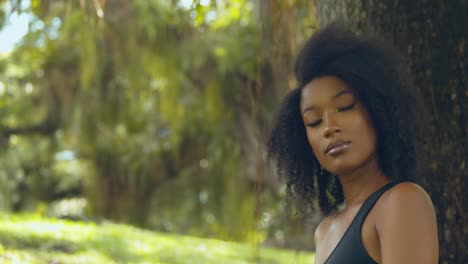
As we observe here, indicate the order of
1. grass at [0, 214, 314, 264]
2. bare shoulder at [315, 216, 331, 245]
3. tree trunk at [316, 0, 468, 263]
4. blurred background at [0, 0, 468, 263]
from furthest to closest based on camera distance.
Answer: blurred background at [0, 0, 468, 263] < grass at [0, 214, 314, 264] < tree trunk at [316, 0, 468, 263] < bare shoulder at [315, 216, 331, 245]

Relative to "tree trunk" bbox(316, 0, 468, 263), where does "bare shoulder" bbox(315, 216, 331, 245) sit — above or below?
below

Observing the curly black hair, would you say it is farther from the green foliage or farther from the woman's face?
the green foliage

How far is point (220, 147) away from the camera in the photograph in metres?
10.4

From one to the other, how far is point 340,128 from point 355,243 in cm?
33

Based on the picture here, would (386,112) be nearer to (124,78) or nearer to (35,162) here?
(124,78)

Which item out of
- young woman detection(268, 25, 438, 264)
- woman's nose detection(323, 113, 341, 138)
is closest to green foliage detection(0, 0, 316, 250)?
young woman detection(268, 25, 438, 264)

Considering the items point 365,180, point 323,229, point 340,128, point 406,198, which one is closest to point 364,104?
point 340,128

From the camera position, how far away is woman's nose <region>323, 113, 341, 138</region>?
2266mm

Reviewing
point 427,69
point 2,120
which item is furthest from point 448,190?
point 2,120

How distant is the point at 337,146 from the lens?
2271mm

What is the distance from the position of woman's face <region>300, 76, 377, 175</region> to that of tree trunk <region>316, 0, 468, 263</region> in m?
0.63

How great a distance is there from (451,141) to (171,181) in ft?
28.6

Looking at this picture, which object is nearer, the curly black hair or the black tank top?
the black tank top

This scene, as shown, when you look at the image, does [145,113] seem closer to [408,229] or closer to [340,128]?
[340,128]
